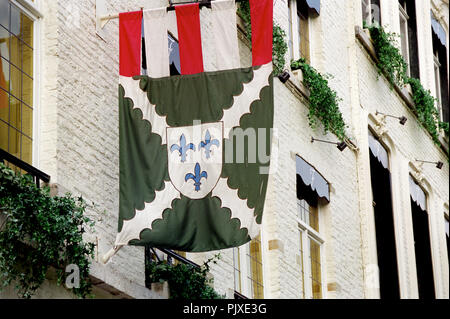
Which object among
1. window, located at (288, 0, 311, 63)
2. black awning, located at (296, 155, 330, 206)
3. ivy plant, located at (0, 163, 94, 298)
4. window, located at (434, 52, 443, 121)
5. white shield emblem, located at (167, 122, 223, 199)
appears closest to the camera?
ivy plant, located at (0, 163, 94, 298)

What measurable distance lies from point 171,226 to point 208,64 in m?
4.09

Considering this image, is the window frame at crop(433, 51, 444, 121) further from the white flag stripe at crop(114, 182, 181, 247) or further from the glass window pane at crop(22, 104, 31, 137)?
the glass window pane at crop(22, 104, 31, 137)

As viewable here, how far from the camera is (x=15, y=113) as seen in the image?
13156 mm

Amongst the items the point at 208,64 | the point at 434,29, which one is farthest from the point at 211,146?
the point at 434,29

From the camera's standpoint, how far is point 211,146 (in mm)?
13203

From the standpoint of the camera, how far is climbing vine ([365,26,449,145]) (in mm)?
23750

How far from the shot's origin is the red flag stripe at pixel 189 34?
13883 millimetres

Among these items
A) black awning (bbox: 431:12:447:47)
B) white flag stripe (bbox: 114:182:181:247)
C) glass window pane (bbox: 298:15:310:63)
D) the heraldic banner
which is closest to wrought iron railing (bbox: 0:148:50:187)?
the heraldic banner

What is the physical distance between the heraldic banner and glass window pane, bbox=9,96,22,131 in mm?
1081

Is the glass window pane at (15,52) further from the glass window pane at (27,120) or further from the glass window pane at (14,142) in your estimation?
the glass window pane at (14,142)

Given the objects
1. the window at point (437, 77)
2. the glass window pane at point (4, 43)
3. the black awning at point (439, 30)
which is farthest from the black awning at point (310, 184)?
the black awning at point (439, 30)

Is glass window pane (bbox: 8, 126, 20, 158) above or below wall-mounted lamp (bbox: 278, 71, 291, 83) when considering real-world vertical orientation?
below

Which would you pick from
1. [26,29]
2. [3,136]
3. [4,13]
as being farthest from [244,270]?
[4,13]

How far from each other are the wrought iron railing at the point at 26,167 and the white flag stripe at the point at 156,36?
1.85m
